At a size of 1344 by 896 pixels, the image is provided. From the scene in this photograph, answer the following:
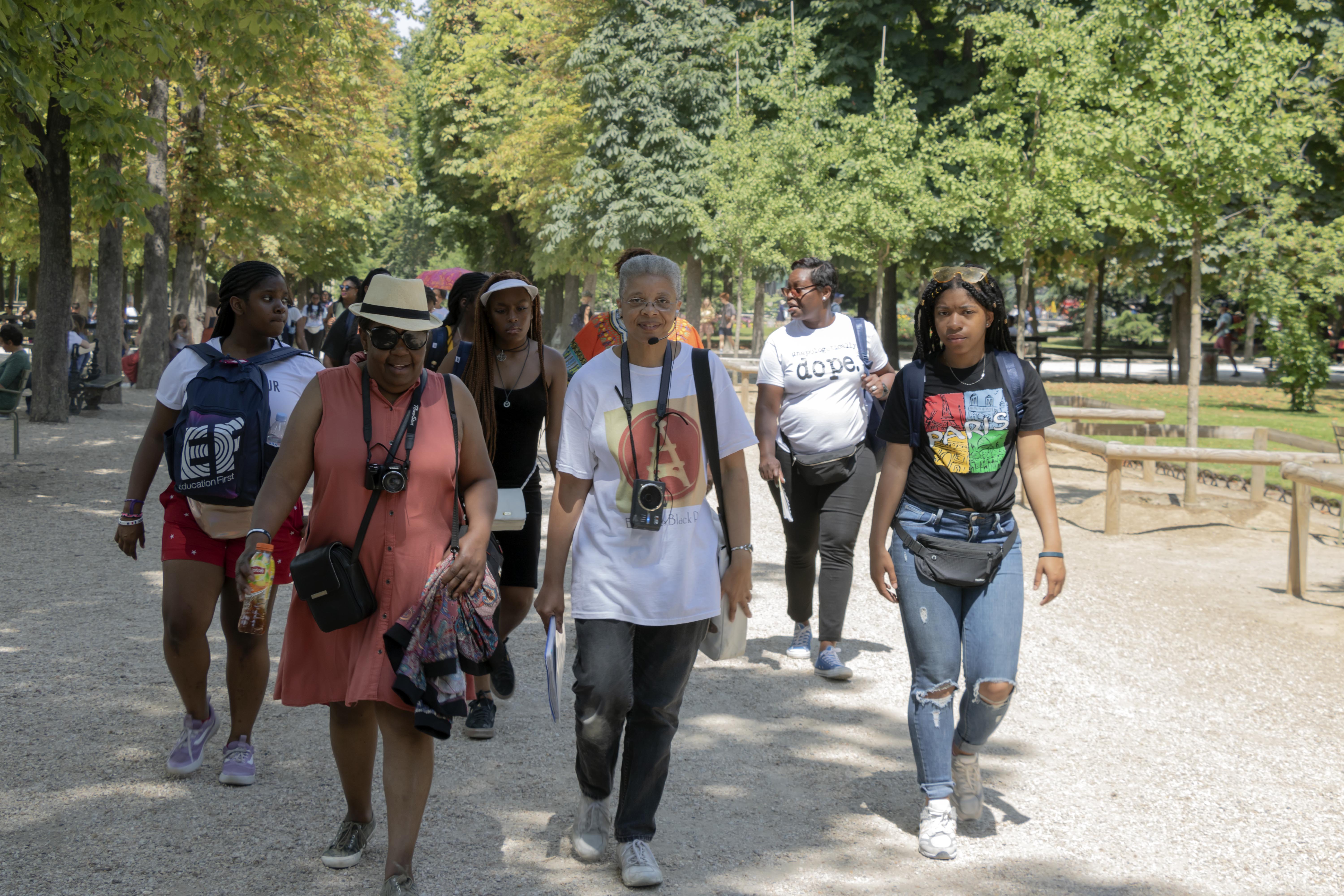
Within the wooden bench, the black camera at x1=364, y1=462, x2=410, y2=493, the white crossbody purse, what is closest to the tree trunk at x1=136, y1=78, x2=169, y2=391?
the white crossbody purse

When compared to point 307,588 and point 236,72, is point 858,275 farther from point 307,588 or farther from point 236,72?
point 307,588

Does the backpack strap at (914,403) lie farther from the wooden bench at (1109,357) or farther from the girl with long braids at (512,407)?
the wooden bench at (1109,357)

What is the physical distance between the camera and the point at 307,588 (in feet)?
11.5

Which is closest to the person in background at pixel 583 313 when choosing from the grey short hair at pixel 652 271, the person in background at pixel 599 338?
the person in background at pixel 599 338

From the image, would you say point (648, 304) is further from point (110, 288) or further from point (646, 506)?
point (110, 288)

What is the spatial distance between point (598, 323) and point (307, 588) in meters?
Answer: 2.97

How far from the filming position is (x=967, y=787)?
447 centimetres

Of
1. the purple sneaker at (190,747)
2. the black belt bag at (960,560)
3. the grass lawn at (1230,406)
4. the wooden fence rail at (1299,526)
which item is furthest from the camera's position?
the grass lawn at (1230,406)

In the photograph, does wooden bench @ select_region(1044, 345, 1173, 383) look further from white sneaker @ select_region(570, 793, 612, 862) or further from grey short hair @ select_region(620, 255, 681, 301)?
white sneaker @ select_region(570, 793, 612, 862)

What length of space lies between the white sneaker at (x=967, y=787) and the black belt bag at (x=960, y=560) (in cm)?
69

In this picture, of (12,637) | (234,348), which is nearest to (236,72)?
(12,637)

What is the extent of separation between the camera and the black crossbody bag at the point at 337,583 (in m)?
3.51

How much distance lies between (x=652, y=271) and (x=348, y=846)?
2.07m

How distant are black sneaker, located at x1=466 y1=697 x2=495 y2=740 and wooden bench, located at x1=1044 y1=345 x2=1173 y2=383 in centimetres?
2970
